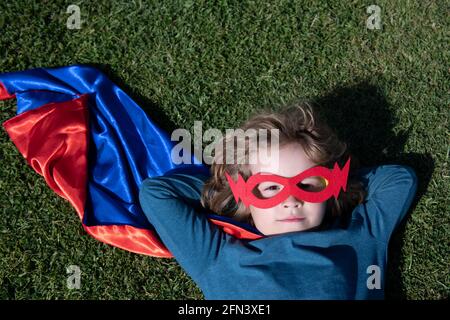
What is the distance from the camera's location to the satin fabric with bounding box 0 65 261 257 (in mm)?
3174

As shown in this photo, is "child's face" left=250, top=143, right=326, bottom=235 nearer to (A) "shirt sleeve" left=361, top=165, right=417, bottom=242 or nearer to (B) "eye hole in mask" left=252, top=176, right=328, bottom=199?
(B) "eye hole in mask" left=252, top=176, right=328, bottom=199

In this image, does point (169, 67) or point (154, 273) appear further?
point (169, 67)

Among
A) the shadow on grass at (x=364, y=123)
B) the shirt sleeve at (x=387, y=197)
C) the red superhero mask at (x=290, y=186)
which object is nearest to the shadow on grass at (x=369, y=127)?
the shadow on grass at (x=364, y=123)

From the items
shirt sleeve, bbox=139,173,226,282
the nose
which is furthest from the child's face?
shirt sleeve, bbox=139,173,226,282

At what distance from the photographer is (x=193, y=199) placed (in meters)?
3.14

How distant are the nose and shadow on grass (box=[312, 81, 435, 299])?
897 mm

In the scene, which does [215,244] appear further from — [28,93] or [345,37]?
[345,37]

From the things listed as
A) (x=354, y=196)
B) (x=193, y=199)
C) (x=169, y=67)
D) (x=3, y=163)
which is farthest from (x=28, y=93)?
(x=354, y=196)

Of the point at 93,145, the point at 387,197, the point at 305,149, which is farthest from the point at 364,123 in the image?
the point at 93,145

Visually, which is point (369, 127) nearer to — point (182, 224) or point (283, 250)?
point (283, 250)

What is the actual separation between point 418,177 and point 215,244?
1389 mm

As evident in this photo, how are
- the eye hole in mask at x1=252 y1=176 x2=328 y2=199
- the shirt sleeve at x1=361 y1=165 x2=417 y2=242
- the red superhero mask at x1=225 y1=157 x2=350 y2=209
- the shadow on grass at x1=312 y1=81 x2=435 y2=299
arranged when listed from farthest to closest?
the shadow on grass at x1=312 y1=81 x2=435 y2=299, the shirt sleeve at x1=361 y1=165 x2=417 y2=242, the eye hole in mask at x1=252 y1=176 x2=328 y2=199, the red superhero mask at x1=225 y1=157 x2=350 y2=209

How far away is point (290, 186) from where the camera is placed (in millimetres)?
2648
